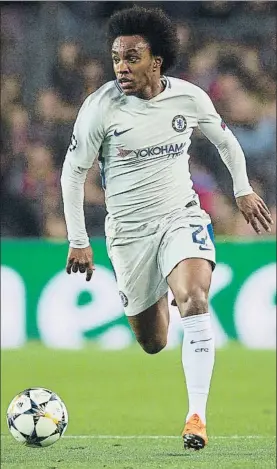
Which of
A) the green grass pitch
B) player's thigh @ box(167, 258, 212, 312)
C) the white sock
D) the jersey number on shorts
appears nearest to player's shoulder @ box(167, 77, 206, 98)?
the jersey number on shorts

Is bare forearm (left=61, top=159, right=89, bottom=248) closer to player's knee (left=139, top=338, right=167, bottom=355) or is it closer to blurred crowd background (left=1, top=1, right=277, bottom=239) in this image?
player's knee (left=139, top=338, right=167, bottom=355)

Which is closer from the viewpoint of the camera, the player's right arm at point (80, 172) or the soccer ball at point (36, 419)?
the soccer ball at point (36, 419)

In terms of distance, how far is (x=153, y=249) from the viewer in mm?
7012

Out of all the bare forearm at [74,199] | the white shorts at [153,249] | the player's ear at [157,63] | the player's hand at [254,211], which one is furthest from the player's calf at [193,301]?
the player's ear at [157,63]

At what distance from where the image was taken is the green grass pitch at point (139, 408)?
21.9ft

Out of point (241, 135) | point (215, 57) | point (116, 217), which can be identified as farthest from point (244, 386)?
point (116, 217)

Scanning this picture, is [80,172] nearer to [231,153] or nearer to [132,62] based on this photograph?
[132,62]

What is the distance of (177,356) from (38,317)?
1.76 metres

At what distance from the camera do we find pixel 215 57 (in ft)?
46.3

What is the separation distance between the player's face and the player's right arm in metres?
0.20

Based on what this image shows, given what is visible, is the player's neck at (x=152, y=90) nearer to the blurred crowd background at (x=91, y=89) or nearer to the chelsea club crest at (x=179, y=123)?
the chelsea club crest at (x=179, y=123)

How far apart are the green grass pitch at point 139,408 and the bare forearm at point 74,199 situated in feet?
3.69

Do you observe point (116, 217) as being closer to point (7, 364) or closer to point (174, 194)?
point (174, 194)

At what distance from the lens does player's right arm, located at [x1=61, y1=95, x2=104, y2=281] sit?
6789 millimetres
